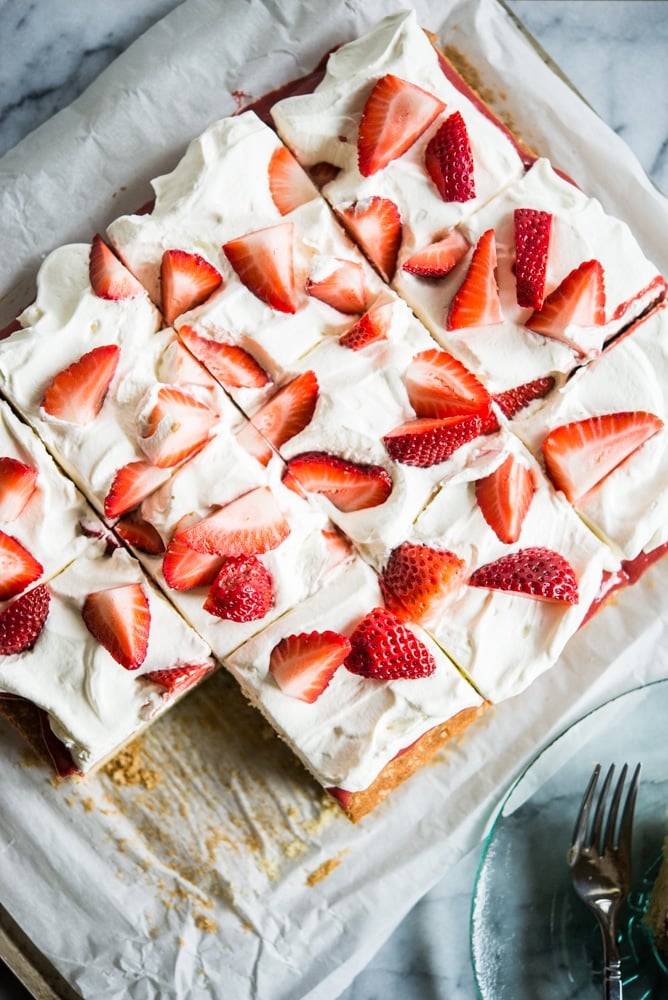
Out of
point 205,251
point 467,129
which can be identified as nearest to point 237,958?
point 205,251

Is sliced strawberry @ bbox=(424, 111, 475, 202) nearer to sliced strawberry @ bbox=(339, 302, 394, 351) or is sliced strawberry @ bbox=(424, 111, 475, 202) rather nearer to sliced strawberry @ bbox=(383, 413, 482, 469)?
sliced strawberry @ bbox=(339, 302, 394, 351)

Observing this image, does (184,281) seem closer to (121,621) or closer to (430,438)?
(430,438)

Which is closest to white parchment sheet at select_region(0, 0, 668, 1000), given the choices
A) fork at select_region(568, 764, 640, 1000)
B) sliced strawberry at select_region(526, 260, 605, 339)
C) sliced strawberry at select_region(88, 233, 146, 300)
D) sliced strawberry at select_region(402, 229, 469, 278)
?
fork at select_region(568, 764, 640, 1000)

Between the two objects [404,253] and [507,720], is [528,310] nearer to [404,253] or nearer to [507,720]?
[404,253]

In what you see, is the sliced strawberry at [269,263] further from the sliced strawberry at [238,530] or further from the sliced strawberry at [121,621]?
the sliced strawberry at [121,621]

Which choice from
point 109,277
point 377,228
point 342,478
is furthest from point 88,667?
point 377,228

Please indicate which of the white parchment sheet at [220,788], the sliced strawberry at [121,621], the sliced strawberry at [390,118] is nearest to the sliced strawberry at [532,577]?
the white parchment sheet at [220,788]
